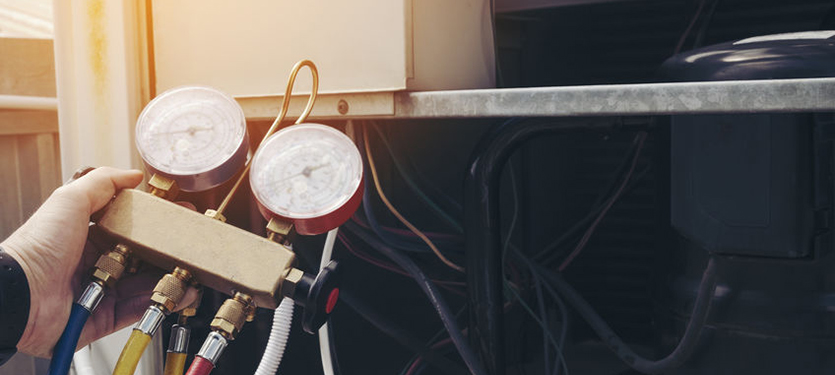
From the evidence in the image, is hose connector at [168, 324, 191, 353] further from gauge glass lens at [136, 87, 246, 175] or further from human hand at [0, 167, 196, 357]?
gauge glass lens at [136, 87, 246, 175]

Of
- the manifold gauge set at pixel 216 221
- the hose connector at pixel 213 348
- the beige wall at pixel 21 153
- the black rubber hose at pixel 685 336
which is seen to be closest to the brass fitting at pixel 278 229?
the manifold gauge set at pixel 216 221

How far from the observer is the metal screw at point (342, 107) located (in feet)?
2.81

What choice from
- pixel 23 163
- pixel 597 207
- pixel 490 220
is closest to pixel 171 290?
pixel 490 220

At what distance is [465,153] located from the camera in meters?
1.28

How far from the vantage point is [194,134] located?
815 mm

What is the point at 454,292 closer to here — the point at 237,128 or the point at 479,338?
the point at 479,338

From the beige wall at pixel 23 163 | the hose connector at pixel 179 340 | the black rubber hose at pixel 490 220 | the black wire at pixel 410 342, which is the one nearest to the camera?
the hose connector at pixel 179 340

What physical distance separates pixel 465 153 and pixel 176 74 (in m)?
0.53

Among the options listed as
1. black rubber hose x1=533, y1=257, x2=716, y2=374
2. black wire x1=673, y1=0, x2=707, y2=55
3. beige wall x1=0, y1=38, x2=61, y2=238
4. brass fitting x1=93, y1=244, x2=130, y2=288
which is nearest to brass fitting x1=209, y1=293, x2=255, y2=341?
brass fitting x1=93, y1=244, x2=130, y2=288

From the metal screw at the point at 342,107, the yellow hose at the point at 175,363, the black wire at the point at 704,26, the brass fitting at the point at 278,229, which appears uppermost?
the black wire at the point at 704,26

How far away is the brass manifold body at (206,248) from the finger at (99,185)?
40mm

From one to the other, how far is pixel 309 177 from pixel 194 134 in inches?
5.9

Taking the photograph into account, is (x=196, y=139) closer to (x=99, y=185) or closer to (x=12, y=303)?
(x=99, y=185)

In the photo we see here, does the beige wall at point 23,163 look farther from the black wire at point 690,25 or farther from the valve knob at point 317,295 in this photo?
the black wire at point 690,25
